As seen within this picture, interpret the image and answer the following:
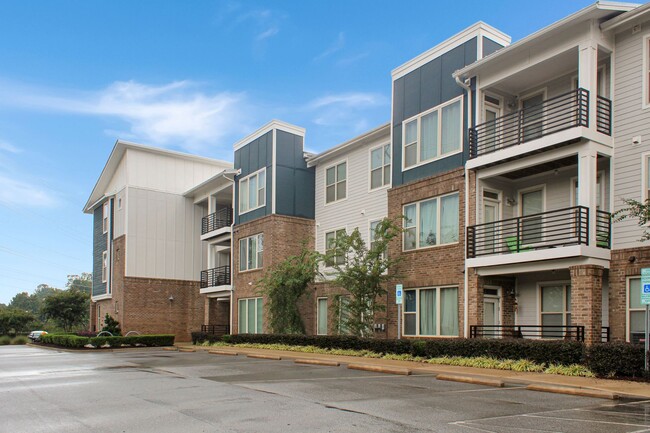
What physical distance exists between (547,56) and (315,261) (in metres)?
11.9

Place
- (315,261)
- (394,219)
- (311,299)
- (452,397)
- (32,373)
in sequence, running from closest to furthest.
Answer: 1. (452,397)
2. (32,373)
3. (394,219)
4. (315,261)
5. (311,299)

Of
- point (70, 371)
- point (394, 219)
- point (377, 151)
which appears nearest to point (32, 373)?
point (70, 371)

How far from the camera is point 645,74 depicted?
16.3 meters

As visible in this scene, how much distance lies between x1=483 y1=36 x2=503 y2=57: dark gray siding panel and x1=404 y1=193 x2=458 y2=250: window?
15.7ft

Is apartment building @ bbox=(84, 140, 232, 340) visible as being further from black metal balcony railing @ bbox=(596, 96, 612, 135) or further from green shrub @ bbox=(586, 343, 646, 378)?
green shrub @ bbox=(586, 343, 646, 378)

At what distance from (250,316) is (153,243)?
10760mm

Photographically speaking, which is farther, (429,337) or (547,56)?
(429,337)

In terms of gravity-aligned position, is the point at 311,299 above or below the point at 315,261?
below

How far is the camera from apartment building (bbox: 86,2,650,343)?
53.8 ft

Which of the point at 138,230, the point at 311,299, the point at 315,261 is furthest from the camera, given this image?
the point at 138,230

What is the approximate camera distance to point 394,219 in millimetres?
23047

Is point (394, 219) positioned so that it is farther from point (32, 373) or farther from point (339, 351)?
point (32, 373)

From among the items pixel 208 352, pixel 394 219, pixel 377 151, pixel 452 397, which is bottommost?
pixel 208 352

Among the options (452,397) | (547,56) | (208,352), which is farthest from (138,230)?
(452,397)
